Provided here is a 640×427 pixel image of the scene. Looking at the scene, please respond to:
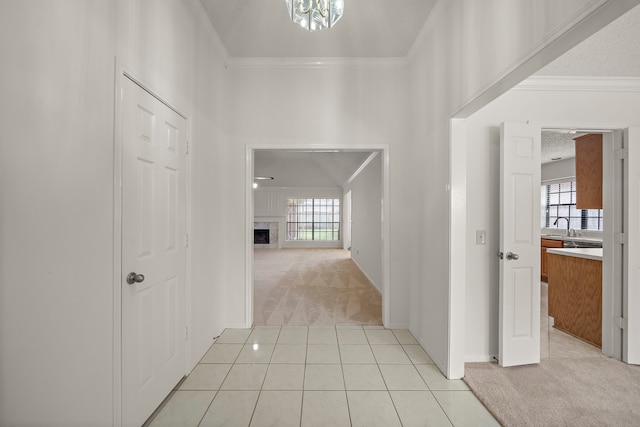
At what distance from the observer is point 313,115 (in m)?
2.88

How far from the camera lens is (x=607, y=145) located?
2.42 meters

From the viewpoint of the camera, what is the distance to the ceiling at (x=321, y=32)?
2.20 meters

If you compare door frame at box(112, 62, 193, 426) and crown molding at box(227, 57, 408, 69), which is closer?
door frame at box(112, 62, 193, 426)

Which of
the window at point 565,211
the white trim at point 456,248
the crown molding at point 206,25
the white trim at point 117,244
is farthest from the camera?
the window at point 565,211

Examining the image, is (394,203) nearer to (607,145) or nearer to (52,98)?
(607,145)

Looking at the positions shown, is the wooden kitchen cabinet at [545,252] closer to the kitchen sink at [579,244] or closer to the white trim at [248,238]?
the kitchen sink at [579,244]

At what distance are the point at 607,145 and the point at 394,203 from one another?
6.34 ft

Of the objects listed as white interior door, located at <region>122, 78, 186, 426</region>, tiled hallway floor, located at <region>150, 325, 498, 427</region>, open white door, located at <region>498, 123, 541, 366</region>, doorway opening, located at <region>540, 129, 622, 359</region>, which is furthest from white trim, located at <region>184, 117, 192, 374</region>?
doorway opening, located at <region>540, 129, 622, 359</region>

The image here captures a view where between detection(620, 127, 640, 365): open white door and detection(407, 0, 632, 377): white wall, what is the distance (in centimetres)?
154

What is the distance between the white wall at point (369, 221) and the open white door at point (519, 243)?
201 centimetres

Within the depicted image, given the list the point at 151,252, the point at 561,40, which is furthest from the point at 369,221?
the point at 561,40

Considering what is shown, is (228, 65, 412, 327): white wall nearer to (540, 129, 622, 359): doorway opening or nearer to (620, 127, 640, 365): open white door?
(540, 129, 622, 359): doorway opening

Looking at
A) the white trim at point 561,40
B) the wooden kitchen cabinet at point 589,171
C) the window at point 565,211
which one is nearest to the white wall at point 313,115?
the white trim at point 561,40

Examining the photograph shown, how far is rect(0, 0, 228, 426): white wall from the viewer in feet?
2.90
